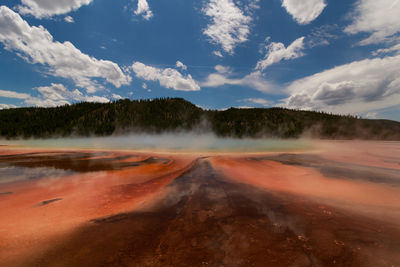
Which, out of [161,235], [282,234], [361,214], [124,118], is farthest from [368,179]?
[124,118]

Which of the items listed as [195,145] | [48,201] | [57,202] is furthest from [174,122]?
[57,202]

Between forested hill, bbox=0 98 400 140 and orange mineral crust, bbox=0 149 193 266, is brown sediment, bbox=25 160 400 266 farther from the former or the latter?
forested hill, bbox=0 98 400 140

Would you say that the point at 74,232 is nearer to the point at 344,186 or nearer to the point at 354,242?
the point at 354,242

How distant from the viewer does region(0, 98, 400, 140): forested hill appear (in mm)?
97250

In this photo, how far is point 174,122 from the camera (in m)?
126

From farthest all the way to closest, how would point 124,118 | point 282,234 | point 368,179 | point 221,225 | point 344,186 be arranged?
point 124,118
point 368,179
point 344,186
point 221,225
point 282,234

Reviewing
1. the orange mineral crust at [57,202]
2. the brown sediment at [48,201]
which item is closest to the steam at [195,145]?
the orange mineral crust at [57,202]

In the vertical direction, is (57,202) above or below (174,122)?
below

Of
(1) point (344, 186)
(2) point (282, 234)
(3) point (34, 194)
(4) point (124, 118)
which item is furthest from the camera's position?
(4) point (124, 118)

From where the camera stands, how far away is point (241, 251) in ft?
9.70

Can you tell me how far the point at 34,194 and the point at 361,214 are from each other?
10583 mm

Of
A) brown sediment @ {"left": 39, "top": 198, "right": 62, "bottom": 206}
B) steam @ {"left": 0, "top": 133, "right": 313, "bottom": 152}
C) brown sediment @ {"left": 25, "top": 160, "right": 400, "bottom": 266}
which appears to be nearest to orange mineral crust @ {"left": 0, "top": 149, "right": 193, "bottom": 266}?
brown sediment @ {"left": 39, "top": 198, "right": 62, "bottom": 206}

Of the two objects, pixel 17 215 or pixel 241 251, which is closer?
pixel 241 251

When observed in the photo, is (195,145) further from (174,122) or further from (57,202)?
(174,122)
